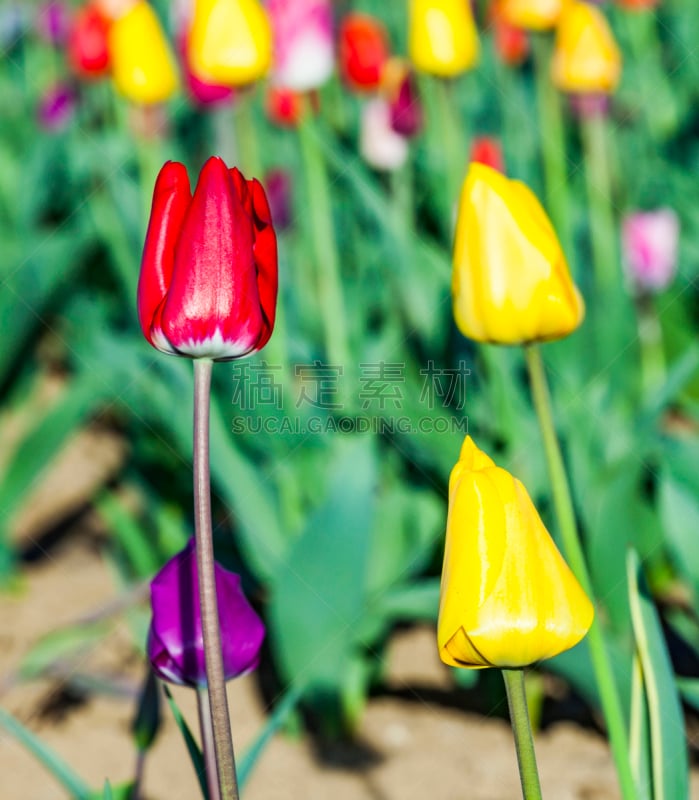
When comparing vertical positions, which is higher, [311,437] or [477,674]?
[311,437]

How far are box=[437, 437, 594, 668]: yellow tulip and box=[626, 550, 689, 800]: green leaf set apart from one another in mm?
166

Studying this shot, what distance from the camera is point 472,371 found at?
4.50ft

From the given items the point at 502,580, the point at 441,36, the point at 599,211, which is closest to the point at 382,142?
the point at 599,211

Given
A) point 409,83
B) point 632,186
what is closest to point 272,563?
point 409,83

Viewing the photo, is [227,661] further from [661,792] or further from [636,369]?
[636,369]

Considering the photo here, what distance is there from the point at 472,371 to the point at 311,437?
0.22 m

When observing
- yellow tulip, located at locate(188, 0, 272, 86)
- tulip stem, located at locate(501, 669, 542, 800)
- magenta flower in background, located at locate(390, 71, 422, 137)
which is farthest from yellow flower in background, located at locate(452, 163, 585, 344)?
magenta flower in background, located at locate(390, 71, 422, 137)

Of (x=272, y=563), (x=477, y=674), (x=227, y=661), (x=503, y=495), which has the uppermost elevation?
(x=503, y=495)

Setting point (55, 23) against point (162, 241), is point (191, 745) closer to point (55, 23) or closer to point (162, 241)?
point (162, 241)

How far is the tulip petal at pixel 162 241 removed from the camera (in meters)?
0.55

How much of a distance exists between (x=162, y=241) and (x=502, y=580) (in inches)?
9.3

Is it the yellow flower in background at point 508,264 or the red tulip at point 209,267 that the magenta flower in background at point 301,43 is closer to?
the yellow flower in background at point 508,264

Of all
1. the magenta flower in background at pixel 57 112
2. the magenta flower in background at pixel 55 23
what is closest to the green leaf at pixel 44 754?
the magenta flower in background at pixel 57 112

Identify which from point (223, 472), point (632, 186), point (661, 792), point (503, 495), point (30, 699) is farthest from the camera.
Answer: point (632, 186)
